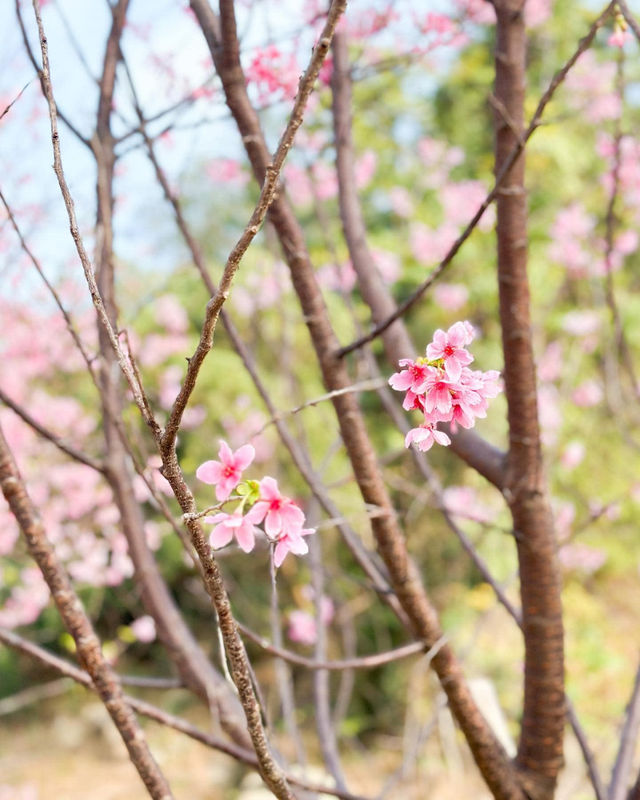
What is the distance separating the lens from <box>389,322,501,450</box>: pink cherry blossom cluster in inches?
23.0

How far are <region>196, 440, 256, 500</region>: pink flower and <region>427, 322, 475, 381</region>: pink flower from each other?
0.56 ft

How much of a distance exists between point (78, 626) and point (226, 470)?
345 millimetres

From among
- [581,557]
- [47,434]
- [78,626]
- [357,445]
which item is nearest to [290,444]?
[357,445]

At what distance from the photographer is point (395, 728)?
12.7 ft

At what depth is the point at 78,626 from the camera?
81cm

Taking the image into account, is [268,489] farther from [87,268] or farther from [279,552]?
[87,268]

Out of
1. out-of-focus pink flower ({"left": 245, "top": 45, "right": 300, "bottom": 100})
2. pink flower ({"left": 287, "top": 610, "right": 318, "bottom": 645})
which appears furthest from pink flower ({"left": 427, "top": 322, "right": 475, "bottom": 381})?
pink flower ({"left": 287, "top": 610, "right": 318, "bottom": 645})

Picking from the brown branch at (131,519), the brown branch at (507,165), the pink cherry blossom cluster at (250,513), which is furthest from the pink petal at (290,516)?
the brown branch at (131,519)

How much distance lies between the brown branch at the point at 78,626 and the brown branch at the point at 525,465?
531mm

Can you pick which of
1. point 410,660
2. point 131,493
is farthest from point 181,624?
point 410,660

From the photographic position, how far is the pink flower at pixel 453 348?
58cm

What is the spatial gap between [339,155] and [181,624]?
889 mm

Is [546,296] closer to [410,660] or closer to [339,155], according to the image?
[410,660]

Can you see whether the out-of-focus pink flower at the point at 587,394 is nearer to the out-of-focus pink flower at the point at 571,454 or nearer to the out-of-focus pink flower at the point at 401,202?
the out-of-focus pink flower at the point at 571,454
